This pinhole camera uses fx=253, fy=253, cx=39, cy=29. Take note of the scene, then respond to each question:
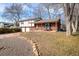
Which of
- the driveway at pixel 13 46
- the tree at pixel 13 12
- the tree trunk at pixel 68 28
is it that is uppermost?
the tree at pixel 13 12

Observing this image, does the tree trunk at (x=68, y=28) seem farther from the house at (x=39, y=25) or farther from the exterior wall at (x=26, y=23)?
the exterior wall at (x=26, y=23)

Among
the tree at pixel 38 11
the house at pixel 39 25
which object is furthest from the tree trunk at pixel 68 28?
the tree at pixel 38 11

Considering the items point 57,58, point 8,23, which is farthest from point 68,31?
point 8,23

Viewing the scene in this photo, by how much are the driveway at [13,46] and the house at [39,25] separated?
151mm

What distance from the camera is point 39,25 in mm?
3059

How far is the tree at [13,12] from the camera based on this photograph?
3049mm

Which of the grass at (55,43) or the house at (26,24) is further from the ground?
the house at (26,24)

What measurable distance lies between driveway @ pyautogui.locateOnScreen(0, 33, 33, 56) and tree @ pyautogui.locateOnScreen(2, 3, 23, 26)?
0.20 meters

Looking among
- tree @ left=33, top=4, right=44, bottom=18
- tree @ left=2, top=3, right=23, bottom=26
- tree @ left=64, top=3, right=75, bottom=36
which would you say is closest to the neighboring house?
tree @ left=2, top=3, right=23, bottom=26

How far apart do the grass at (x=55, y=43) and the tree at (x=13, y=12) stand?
0.22 metres

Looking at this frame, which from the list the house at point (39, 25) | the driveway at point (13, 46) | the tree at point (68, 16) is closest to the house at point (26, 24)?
the house at point (39, 25)

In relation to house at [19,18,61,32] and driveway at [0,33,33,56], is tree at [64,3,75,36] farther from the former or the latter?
driveway at [0,33,33,56]

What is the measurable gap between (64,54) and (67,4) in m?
0.60

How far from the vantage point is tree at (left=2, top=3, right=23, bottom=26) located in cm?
305
